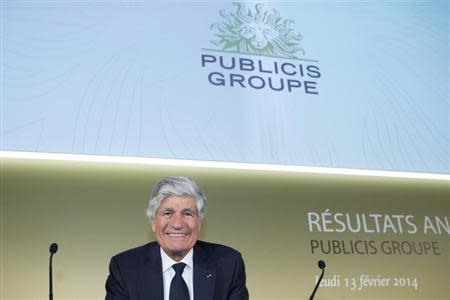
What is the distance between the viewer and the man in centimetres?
189

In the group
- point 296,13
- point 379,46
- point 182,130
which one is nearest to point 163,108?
point 182,130

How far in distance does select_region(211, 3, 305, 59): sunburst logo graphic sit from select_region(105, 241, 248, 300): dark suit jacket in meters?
1.39

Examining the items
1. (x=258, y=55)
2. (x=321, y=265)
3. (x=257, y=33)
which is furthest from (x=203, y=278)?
(x=257, y=33)

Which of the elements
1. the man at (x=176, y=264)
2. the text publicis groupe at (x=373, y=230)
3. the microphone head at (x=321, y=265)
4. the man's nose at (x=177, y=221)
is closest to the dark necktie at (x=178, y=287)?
the man at (x=176, y=264)

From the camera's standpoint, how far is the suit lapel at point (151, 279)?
1.87m

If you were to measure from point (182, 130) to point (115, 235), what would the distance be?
2.11 feet

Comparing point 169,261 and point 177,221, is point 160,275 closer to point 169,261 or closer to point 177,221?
point 169,261

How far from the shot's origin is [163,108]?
2723 millimetres

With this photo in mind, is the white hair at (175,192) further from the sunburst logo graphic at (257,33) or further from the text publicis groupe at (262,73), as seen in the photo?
the sunburst logo graphic at (257,33)

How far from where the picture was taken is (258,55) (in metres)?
3.00

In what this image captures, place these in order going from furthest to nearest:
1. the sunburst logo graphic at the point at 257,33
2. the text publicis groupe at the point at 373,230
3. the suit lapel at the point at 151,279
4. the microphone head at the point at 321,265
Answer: the sunburst logo graphic at the point at 257,33 → the text publicis groupe at the point at 373,230 → the microphone head at the point at 321,265 → the suit lapel at the point at 151,279

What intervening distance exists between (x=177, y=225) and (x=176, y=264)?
154 mm

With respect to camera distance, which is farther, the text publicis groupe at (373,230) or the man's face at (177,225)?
the text publicis groupe at (373,230)

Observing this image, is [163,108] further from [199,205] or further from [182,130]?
[199,205]
